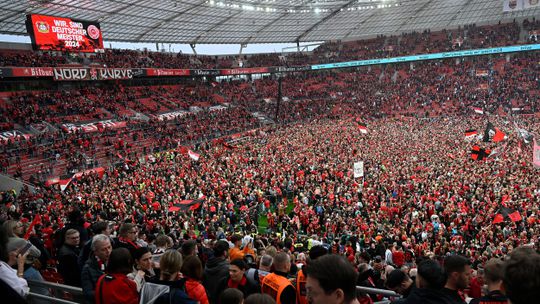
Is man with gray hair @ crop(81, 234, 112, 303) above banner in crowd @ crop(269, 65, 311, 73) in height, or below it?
above

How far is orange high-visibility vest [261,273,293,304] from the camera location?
3.75 m

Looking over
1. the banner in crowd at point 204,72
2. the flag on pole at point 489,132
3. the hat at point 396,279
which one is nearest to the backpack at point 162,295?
the hat at point 396,279

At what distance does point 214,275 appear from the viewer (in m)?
4.50

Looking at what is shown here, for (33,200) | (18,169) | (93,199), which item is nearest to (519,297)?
(93,199)

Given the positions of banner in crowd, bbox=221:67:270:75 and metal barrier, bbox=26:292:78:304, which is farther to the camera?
banner in crowd, bbox=221:67:270:75

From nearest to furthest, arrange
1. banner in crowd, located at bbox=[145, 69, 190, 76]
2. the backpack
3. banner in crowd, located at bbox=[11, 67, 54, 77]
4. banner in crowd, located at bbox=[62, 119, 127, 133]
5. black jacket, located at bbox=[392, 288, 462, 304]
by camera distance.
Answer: black jacket, located at bbox=[392, 288, 462, 304]
the backpack
banner in crowd, located at bbox=[62, 119, 127, 133]
banner in crowd, located at bbox=[11, 67, 54, 77]
banner in crowd, located at bbox=[145, 69, 190, 76]

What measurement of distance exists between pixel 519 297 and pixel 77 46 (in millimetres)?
39799

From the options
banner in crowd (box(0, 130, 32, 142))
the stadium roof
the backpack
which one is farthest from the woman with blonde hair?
the stadium roof

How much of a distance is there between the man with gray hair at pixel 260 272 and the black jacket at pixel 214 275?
355 mm

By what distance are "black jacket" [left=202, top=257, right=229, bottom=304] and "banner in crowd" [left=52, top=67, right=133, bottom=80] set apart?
36357 mm

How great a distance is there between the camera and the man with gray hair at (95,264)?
409 centimetres

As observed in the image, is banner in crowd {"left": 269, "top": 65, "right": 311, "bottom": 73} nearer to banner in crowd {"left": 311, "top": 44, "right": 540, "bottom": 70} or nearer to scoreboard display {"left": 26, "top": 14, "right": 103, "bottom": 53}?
banner in crowd {"left": 311, "top": 44, "right": 540, "bottom": 70}

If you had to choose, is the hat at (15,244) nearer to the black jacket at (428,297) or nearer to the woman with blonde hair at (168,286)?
the woman with blonde hair at (168,286)

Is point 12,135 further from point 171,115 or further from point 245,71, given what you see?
point 245,71
